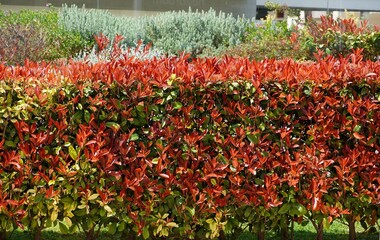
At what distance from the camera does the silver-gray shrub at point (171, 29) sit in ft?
51.4

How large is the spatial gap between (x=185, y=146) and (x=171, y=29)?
10955mm

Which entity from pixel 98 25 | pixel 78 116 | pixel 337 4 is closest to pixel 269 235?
pixel 78 116

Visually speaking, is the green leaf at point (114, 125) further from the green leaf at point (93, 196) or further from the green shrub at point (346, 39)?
the green shrub at point (346, 39)

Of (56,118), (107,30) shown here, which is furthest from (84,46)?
(56,118)

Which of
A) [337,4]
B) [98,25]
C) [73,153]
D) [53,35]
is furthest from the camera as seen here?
[337,4]

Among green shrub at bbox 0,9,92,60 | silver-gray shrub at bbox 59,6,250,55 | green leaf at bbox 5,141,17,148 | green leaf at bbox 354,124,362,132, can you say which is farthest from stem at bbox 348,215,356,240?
silver-gray shrub at bbox 59,6,250,55

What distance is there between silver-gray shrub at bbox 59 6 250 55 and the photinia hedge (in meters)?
10.1

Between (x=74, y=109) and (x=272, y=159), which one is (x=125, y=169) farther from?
(x=272, y=159)

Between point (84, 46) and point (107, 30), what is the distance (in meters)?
1.01

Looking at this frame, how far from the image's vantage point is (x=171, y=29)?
15906mm

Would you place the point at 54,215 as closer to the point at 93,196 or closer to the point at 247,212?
the point at 93,196

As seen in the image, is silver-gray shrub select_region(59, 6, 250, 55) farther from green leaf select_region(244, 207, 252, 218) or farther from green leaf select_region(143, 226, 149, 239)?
green leaf select_region(143, 226, 149, 239)

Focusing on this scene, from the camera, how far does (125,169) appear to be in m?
5.19

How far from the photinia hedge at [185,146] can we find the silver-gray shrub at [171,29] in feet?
33.2
